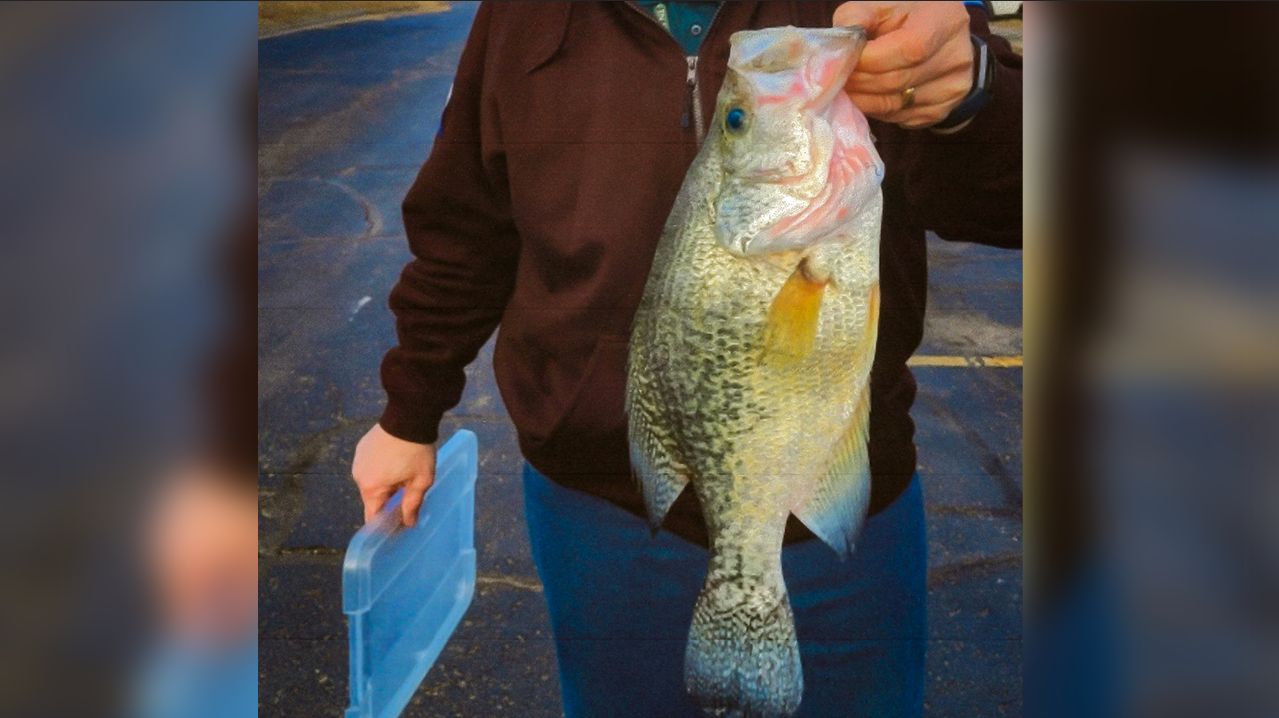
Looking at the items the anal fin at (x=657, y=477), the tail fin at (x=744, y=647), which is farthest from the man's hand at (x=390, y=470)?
the tail fin at (x=744, y=647)

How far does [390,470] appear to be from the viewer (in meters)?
1.47

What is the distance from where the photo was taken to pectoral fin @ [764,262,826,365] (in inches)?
46.6

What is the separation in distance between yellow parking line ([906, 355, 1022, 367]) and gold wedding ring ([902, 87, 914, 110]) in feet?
1.16

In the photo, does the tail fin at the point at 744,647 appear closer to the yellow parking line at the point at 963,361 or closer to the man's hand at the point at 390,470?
the yellow parking line at the point at 963,361

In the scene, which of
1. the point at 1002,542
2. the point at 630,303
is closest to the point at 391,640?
the point at 630,303

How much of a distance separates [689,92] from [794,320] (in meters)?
0.33

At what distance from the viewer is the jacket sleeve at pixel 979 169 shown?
1266 mm

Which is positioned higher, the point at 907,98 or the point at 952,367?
the point at 907,98

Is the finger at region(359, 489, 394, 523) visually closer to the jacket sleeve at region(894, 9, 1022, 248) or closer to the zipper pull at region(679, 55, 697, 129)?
the zipper pull at region(679, 55, 697, 129)

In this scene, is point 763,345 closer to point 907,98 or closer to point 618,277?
point 618,277

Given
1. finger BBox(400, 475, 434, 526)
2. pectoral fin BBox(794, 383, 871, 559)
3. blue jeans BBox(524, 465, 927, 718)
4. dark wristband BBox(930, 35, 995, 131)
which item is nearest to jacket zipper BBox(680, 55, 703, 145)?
dark wristband BBox(930, 35, 995, 131)

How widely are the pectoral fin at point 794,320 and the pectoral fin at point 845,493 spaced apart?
0.13 m

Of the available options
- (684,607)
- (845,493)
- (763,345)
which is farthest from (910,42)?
(684,607)
